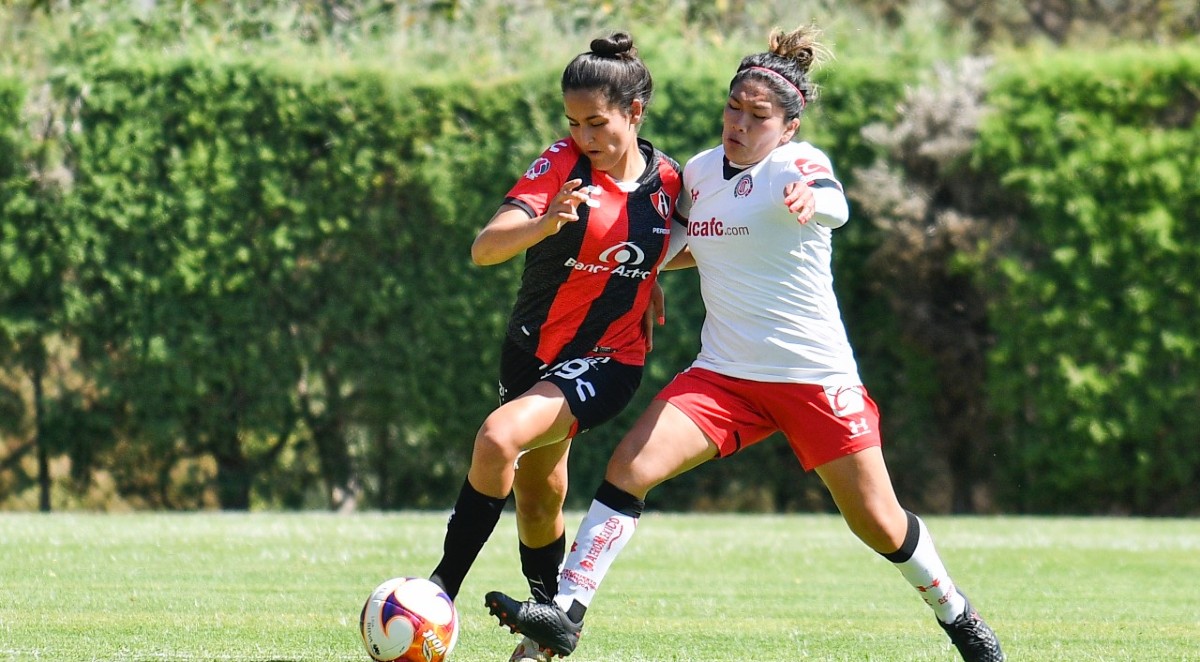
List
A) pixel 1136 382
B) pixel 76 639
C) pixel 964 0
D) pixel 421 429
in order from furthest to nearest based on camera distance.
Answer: pixel 964 0 → pixel 421 429 → pixel 1136 382 → pixel 76 639

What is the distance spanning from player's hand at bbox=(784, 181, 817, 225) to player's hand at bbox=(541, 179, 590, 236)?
27.2 inches

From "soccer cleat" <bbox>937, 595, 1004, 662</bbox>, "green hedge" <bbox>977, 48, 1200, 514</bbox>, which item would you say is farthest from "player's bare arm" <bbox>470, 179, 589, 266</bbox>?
"green hedge" <bbox>977, 48, 1200, 514</bbox>

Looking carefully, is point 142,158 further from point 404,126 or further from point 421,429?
point 421,429

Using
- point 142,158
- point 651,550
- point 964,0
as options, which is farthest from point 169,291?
point 964,0

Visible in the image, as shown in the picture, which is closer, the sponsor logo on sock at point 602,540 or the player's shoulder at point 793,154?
the sponsor logo on sock at point 602,540

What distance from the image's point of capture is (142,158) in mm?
13219

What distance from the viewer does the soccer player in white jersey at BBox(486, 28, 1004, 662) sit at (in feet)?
16.9

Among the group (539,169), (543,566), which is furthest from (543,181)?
(543,566)

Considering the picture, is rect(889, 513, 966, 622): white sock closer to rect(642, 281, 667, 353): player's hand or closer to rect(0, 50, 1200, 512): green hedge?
rect(642, 281, 667, 353): player's hand

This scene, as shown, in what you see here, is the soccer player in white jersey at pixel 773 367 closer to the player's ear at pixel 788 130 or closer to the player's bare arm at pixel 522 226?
the player's ear at pixel 788 130

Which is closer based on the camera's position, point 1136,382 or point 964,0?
point 1136,382

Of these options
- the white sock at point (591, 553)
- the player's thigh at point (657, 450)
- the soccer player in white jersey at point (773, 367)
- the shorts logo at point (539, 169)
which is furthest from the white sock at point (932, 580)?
the shorts logo at point (539, 169)

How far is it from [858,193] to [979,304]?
4.81 ft

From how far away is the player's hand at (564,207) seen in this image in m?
5.07
